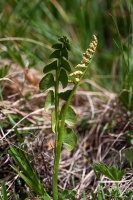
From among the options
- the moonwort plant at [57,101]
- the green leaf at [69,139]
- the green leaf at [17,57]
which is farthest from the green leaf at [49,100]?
the green leaf at [17,57]

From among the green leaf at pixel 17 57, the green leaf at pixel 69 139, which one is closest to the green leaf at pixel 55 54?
the green leaf at pixel 69 139

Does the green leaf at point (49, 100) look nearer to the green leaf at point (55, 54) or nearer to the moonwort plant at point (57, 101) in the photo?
the moonwort plant at point (57, 101)

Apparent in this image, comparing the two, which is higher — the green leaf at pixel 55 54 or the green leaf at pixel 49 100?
the green leaf at pixel 55 54

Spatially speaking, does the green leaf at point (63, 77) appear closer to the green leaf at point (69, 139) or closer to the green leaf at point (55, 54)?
the green leaf at point (55, 54)

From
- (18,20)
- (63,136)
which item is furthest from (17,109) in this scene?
(18,20)

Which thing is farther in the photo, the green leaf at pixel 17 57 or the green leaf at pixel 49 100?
the green leaf at pixel 17 57

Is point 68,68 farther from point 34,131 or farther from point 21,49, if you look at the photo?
point 21,49

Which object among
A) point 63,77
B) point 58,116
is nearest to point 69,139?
point 58,116

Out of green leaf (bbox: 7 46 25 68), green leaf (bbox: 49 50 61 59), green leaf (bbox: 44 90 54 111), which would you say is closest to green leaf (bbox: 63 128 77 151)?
green leaf (bbox: 44 90 54 111)

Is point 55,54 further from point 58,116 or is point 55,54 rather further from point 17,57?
point 17,57

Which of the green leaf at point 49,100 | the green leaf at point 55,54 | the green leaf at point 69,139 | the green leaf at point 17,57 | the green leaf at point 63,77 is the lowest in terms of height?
the green leaf at point 69,139
